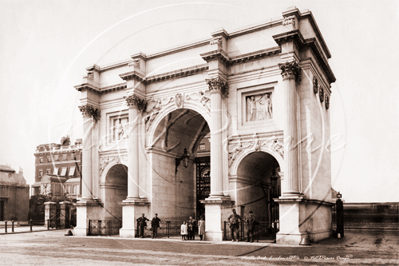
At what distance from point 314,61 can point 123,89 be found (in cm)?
1317

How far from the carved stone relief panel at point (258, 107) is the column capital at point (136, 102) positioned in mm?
7259

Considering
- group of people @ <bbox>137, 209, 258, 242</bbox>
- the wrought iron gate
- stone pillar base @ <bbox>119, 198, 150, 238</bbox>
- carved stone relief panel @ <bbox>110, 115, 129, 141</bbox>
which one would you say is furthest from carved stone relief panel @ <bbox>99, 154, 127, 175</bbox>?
the wrought iron gate

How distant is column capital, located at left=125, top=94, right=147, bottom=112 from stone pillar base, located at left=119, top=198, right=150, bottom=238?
239 inches

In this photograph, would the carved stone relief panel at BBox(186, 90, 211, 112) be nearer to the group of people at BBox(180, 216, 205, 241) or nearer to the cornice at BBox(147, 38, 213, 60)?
the cornice at BBox(147, 38, 213, 60)

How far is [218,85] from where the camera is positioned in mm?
22062

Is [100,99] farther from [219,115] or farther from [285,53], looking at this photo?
[285,53]

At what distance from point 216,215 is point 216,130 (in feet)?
15.8

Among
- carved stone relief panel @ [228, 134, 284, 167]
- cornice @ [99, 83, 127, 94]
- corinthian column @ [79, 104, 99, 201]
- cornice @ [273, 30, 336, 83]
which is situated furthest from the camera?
corinthian column @ [79, 104, 99, 201]

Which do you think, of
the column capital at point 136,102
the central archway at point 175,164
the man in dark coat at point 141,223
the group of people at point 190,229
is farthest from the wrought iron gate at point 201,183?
the group of people at point 190,229

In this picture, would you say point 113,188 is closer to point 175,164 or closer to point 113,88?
point 175,164

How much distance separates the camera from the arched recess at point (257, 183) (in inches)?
863

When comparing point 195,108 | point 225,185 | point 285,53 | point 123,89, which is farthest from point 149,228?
point 285,53

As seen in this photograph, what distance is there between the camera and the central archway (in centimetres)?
2545

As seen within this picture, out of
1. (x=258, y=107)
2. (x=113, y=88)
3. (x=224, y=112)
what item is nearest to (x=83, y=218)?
(x=113, y=88)
